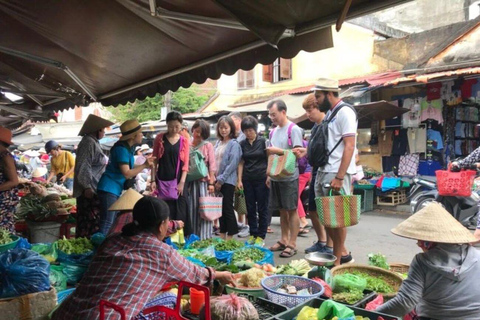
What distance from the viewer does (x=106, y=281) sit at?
7.31 ft

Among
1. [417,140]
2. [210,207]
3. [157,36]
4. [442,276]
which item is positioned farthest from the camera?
[417,140]

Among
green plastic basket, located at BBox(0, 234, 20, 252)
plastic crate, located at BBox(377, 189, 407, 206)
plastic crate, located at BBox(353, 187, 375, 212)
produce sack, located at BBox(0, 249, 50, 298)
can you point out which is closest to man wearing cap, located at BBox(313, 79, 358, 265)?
produce sack, located at BBox(0, 249, 50, 298)

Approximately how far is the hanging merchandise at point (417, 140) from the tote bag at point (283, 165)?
6.25 metres

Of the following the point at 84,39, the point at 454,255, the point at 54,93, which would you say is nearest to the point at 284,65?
the point at 54,93

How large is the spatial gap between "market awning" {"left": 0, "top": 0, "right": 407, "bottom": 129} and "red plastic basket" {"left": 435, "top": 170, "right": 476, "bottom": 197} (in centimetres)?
440

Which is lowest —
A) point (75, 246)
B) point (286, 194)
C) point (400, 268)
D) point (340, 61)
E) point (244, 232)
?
point (244, 232)

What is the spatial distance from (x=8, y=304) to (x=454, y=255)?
3.21 m

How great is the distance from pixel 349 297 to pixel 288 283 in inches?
20.4

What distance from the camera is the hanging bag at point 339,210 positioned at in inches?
155

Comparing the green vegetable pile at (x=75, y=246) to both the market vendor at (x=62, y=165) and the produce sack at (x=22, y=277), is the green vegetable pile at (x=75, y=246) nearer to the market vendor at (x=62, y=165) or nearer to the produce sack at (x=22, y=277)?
the produce sack at (x=22, y=277)

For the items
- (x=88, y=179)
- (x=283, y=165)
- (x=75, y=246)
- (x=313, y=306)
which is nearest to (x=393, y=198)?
(x=283, y=165)

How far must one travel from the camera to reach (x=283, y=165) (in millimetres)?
5047

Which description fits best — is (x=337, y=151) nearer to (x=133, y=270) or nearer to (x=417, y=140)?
(x=133, y=270)

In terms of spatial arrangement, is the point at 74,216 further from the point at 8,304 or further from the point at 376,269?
the point at 376,269
